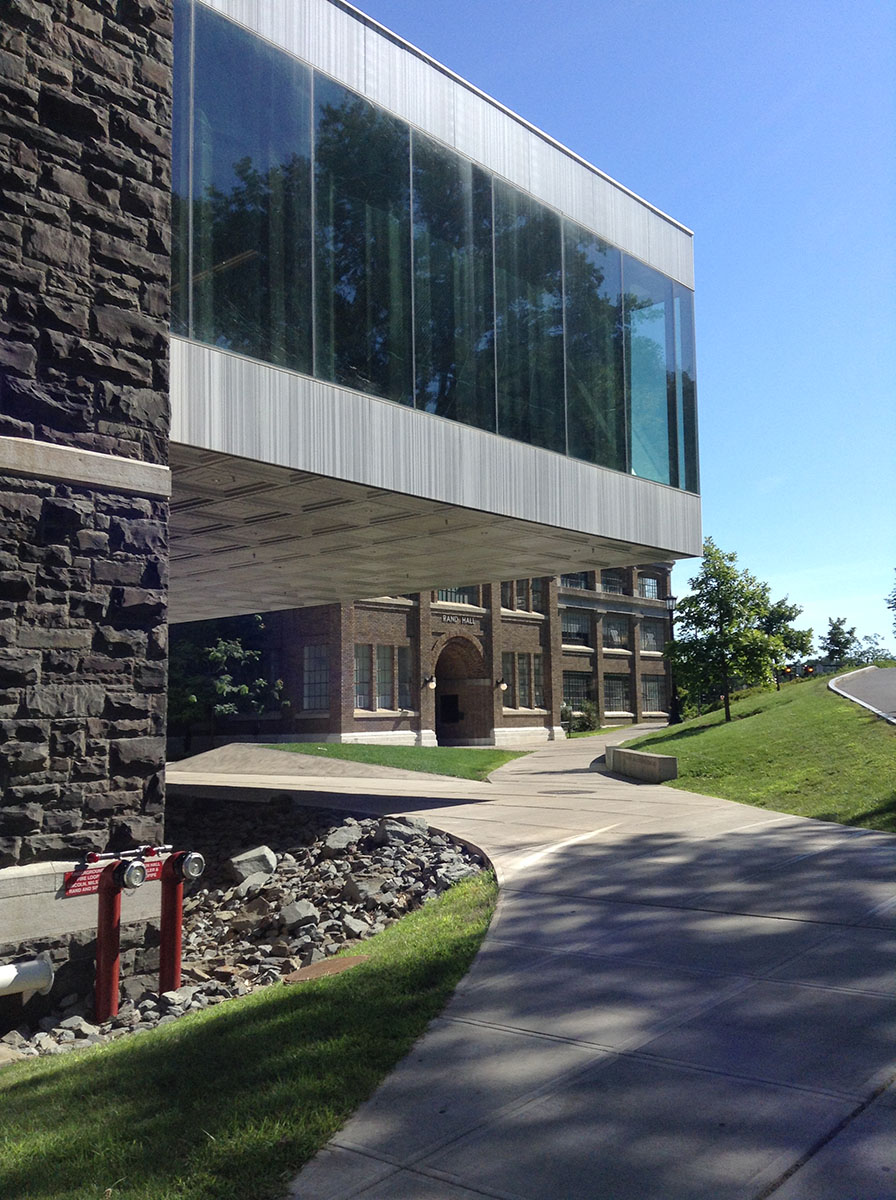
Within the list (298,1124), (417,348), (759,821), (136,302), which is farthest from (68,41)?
(759,821)

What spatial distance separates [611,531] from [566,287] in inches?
155

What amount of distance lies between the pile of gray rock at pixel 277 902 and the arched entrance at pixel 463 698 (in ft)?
99.5

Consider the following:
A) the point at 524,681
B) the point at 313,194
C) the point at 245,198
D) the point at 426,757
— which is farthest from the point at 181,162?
the point at 524,681

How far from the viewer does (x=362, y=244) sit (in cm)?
1295

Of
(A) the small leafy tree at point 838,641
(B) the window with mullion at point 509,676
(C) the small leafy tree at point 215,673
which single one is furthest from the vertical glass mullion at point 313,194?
(A) the small leafy tree at point 838,641

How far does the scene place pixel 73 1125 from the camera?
4773mm

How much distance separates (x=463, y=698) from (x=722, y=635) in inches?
749

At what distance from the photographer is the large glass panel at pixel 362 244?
40.9 feet

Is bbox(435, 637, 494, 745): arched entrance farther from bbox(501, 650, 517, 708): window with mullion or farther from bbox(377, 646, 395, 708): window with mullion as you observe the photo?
bbox(377, 646, 395, 708): window with mullion

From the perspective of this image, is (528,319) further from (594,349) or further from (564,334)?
(594,349)

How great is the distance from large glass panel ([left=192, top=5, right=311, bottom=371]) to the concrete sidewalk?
6.75 m

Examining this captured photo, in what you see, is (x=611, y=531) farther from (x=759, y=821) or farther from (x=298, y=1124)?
(x=298, y=1124)

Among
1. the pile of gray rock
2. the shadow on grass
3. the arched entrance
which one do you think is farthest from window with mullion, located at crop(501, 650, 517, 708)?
the shadow on grass

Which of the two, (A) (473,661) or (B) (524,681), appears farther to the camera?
(B) (524,681)
